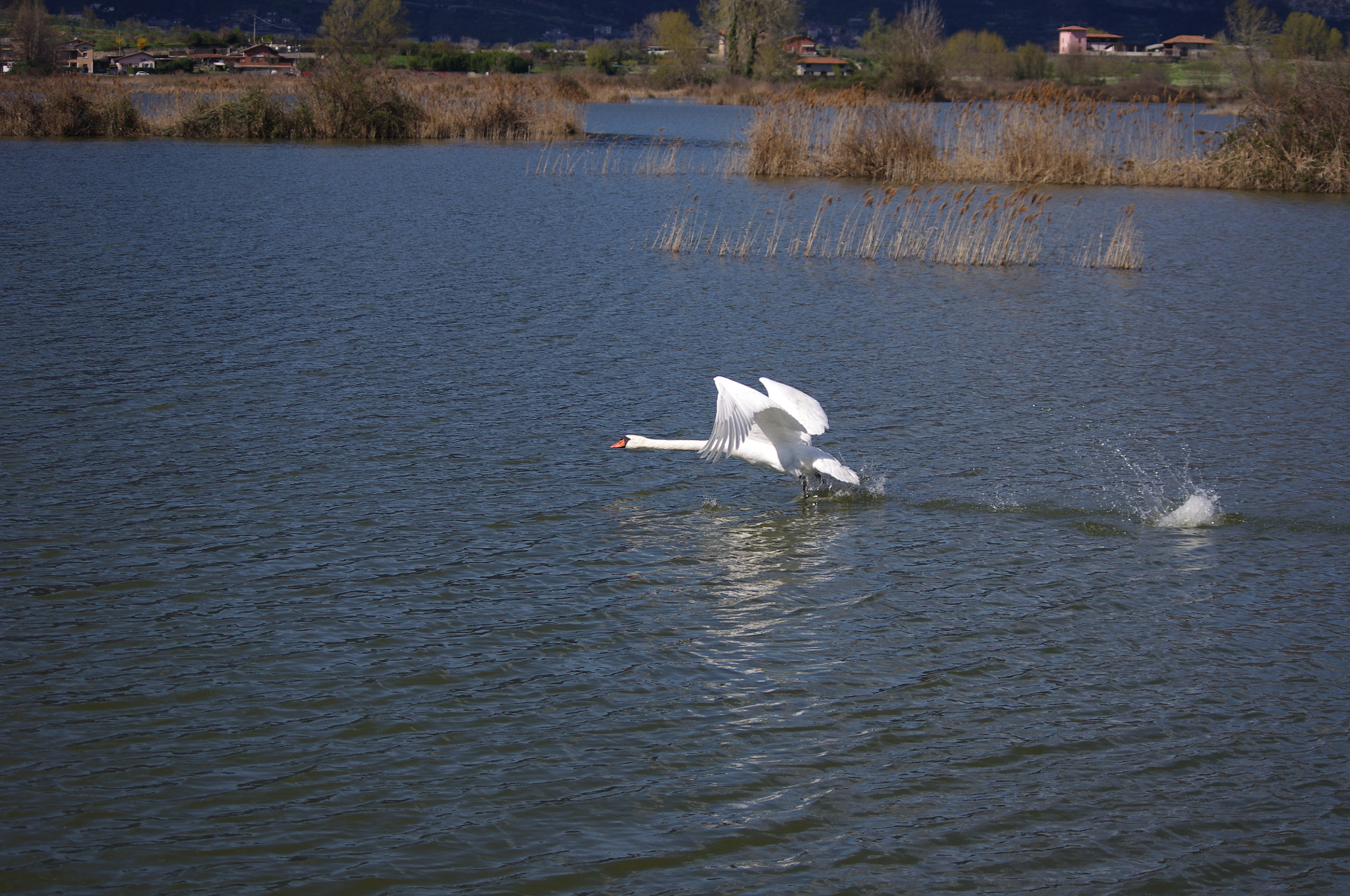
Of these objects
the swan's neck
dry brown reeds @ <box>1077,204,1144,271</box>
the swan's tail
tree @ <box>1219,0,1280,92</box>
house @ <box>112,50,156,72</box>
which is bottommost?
the swan's tail

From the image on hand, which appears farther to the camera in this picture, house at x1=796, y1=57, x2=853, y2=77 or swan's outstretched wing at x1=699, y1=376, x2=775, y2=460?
house at x1=796, y1=57, x2=853, y2=77

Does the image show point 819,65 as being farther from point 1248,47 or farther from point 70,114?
point 70,114

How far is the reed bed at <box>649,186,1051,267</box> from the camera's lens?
61.1ft

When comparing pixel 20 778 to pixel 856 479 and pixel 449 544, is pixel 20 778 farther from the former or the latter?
pixel 856 479

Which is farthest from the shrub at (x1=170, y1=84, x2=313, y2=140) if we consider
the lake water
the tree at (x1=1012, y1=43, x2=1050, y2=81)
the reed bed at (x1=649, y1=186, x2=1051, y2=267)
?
the tree at (x1=1012, y1=43, x2=1050, y2=81)

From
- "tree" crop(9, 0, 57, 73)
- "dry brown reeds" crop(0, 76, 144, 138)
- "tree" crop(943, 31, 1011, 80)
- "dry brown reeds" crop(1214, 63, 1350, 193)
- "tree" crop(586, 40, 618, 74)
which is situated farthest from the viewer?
"tree" crop(586, 40, 618, 74)

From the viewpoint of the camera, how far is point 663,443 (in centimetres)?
842

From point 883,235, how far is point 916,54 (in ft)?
81.9

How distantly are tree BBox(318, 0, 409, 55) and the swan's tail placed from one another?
1630 inches

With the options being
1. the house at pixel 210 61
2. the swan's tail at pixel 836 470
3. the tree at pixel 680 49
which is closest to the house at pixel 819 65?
the tree at pixel 680 49

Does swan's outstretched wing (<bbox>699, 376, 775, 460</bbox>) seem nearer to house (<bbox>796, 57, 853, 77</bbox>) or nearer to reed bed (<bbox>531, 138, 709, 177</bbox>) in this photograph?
reed bed (<bbox>531, 138, 709, 177</bbox>)

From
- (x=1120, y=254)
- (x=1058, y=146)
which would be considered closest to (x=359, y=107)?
(x=1058, y=146)

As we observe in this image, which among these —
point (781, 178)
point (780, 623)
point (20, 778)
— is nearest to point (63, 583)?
point (20, 778)

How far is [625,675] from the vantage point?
5.85 meters
